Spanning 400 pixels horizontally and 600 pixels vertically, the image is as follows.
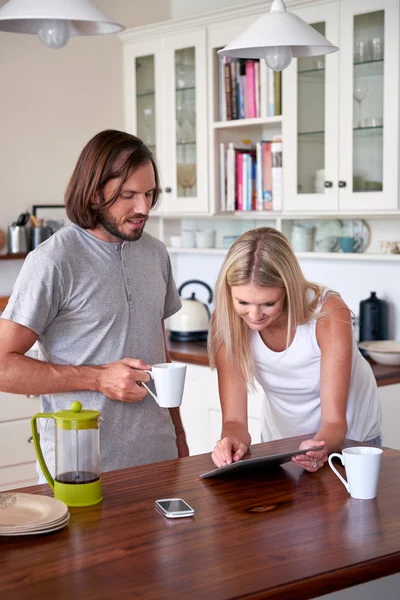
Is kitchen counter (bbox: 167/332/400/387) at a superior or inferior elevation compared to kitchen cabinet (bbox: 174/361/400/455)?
superior

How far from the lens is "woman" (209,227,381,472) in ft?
7.28

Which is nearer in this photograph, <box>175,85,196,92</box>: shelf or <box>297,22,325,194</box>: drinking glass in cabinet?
<box>297,22,325,194</box>: drinking glass in cabinet

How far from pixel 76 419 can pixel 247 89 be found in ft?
8.82

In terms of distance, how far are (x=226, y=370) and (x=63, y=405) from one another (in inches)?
17.2

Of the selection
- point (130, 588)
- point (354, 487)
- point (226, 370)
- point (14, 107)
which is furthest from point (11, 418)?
point (130, 588)

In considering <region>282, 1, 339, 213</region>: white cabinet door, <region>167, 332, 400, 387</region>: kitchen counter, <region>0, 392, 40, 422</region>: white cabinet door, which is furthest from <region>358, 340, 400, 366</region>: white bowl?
<region>0, 392, 40, 422</region>: white cabinet door

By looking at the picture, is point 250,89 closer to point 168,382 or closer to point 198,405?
point 198,405

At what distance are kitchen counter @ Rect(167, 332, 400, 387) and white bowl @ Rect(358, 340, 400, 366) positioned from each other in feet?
0.10

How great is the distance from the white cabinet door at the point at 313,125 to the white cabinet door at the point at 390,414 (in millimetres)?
817

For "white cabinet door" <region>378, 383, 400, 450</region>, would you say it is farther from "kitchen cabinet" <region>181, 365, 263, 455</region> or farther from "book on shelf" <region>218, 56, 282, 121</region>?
"book on shelf" <region>218, 56, 282, 121</region>

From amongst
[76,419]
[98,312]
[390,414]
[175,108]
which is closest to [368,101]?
[175,108]

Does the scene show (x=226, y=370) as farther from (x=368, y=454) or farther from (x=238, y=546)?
(x=238, y=546)

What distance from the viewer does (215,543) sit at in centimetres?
158

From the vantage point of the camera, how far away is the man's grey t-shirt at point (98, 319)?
2.15 m
